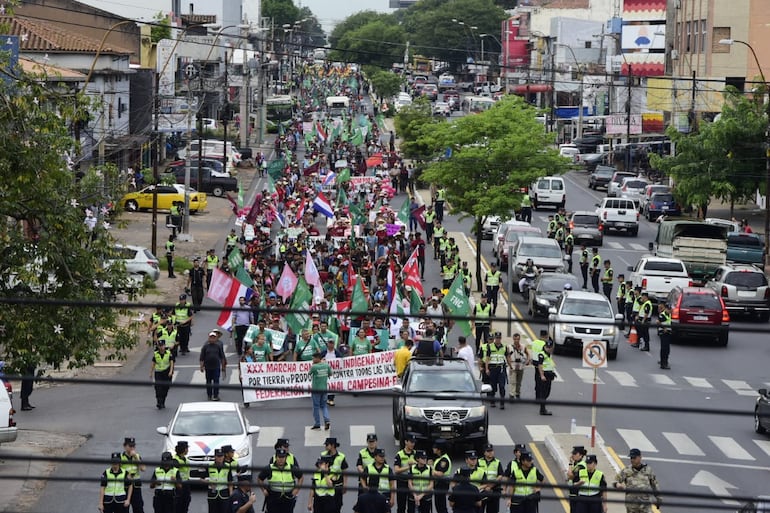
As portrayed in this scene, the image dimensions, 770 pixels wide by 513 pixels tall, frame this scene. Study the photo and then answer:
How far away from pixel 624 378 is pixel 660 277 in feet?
29.6

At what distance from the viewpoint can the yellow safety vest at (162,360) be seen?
2375 centimetres

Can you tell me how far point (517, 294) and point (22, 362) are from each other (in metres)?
A: 23.0

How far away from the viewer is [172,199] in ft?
188

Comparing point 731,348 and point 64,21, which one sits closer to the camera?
point 731,348

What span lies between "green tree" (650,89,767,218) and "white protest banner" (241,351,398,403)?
29.7 m

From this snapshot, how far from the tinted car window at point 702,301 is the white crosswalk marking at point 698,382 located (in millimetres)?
3908

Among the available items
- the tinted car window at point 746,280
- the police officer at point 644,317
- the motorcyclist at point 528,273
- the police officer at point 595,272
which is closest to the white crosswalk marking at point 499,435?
the police officer at point 644,317

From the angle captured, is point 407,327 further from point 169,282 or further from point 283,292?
point 169,282

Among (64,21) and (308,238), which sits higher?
(64,21)

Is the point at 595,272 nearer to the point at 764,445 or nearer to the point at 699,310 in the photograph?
the point at 699,310

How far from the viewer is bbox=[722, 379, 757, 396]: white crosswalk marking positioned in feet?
91.0

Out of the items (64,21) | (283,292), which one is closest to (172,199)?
(64,21)

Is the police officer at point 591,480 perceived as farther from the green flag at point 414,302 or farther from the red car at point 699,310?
the red car at point 699,310

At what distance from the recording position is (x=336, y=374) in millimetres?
25016
